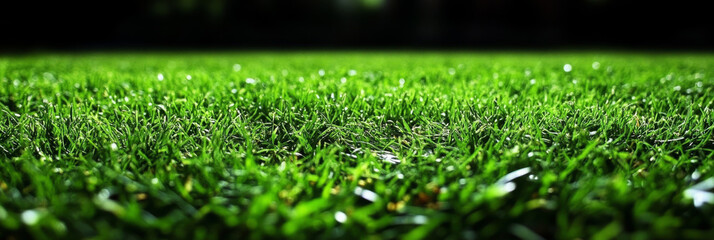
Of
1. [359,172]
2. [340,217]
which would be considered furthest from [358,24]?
[340,217]

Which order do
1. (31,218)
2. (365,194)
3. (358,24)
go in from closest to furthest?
A: (31,218), (365,194), (358,24)

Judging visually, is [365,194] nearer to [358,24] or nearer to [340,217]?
[340,217]

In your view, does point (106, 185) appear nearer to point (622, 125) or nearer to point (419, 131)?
point (419, 131)

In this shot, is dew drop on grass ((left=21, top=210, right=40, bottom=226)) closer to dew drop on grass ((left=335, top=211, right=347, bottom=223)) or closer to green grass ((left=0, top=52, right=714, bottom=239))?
green grass ((left=0, top=52, right=714, bottom=239))

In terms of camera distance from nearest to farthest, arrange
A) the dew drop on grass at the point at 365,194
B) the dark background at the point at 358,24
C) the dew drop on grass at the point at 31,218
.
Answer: the dew drop on grass at the point at 31,218
the dew drop on grass at the point at 365,194
the dark background at the point at 358,24

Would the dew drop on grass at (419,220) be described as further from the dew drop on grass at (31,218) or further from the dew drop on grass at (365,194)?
the dew drop on grass at (31,218)

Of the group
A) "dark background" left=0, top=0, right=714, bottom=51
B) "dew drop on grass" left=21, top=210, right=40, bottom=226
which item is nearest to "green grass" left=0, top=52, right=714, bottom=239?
"dew drop on grass" left=21, top=210, right=40, bottom=226

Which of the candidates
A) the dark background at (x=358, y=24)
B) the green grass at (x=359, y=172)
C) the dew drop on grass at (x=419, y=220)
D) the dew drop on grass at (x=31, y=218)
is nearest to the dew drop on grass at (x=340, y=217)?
the green grass at (x=359, y=172)

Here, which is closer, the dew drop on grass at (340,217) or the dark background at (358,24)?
the dew drop on grass at (340,217)

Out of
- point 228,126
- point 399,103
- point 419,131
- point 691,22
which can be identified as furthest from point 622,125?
point 691,22
